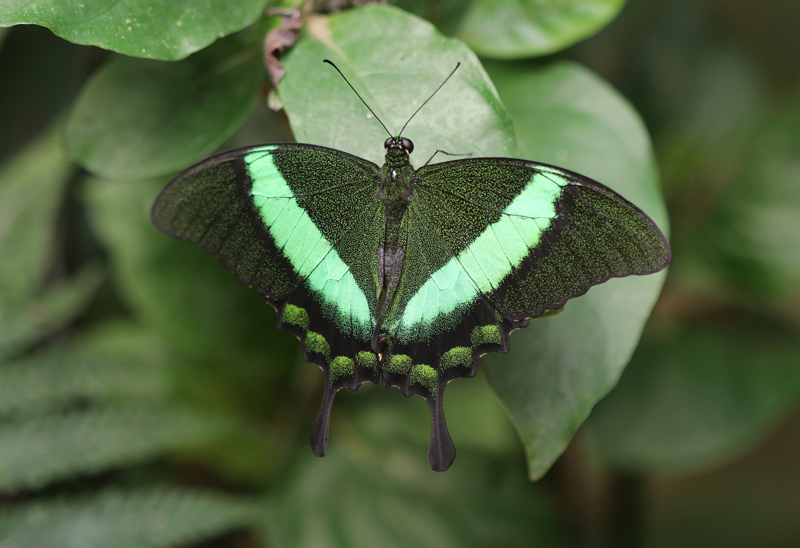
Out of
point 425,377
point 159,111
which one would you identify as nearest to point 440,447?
point 425,377

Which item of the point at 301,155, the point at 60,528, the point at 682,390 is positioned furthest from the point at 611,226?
the point at 60,528

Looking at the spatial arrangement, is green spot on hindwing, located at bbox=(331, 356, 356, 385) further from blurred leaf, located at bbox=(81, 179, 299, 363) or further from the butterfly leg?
blurred leaf, located at bbox=(81, 179, 299, 363)

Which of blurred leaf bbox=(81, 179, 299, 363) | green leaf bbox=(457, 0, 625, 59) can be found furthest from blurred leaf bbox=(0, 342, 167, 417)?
green leaf bbox=(457, 0, 625, 59)

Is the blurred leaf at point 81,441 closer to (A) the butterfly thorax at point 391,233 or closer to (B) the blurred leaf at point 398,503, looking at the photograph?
(B) the blurred leaf at point 398,503

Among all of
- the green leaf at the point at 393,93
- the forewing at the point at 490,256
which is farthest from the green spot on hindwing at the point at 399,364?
the green leaf at the point at 393,93

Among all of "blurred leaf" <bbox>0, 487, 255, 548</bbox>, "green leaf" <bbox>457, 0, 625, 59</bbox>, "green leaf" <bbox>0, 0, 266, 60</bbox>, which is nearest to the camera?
"green leaf" <bbox>0, 0, 266, 60</bbox>

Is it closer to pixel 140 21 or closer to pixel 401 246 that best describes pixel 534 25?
pixel 401 246

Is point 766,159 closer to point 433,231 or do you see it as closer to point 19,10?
point 433,231
